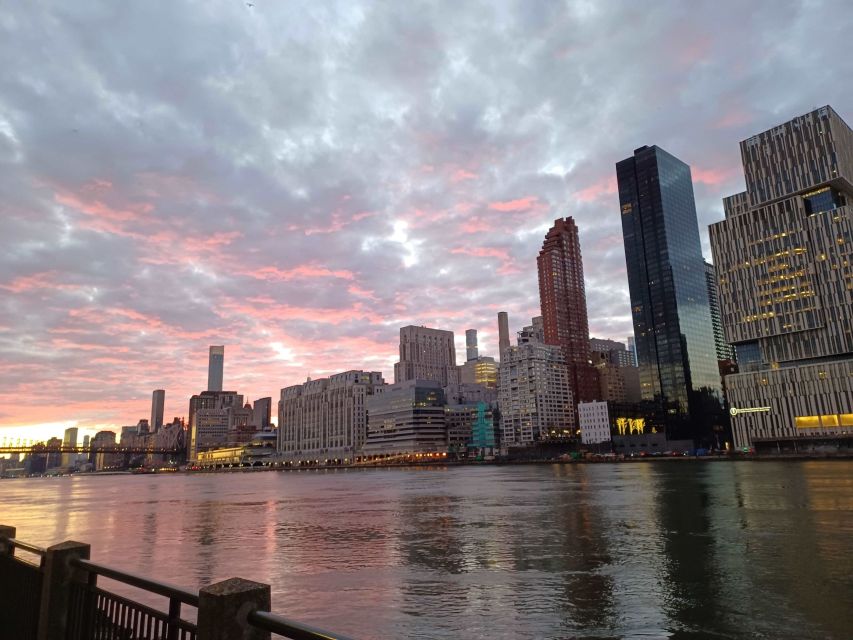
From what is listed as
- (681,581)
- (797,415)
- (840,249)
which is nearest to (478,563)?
(681,581)

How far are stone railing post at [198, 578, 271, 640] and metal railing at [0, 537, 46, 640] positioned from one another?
556 cm

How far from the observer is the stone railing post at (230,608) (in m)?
6.39

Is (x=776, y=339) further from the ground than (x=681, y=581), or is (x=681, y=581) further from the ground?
(x=776, y=339)

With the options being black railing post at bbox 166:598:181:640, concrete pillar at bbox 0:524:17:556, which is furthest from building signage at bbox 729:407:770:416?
black railing post at bbox 166:598:181:640

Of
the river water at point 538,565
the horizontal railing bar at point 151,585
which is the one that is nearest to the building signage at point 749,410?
the river water at point 538,565

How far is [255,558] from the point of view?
35.8m

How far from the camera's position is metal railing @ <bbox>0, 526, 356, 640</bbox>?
21.2ft

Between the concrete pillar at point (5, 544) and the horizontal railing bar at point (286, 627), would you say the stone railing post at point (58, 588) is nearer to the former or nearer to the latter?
the concrete pillar at point (5, 544)

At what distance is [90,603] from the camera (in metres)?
9.73

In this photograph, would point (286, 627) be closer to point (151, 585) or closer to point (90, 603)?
point (151, 585)

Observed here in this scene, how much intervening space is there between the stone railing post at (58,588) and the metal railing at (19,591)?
346 millimetres

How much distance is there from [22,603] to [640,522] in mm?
43821

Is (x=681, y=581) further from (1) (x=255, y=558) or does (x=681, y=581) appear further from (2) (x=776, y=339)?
(2) (x=776, y=339)

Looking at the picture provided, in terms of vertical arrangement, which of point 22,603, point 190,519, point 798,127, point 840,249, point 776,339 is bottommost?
point 190,519
